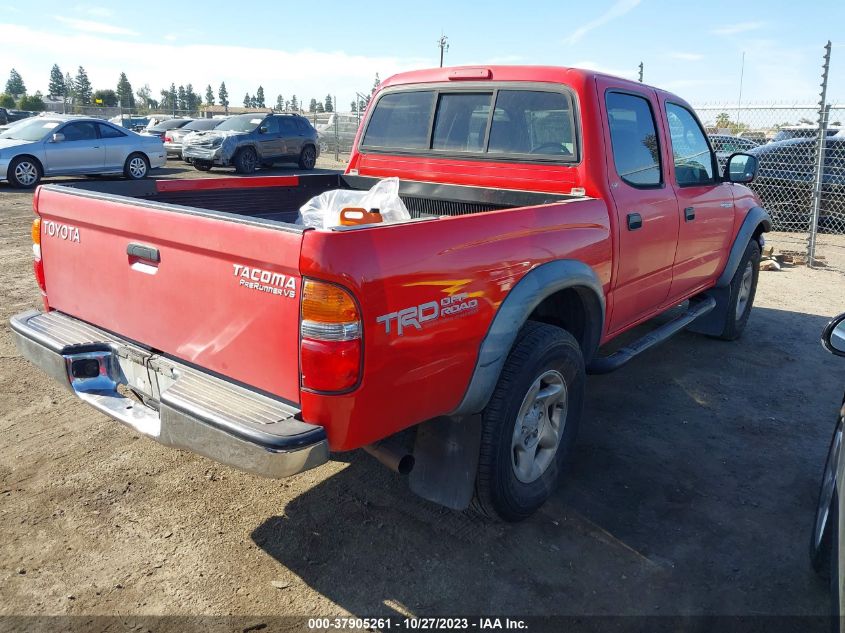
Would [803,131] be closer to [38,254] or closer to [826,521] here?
[826,521]

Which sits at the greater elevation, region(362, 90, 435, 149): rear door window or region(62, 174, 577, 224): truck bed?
region(362, 90, 435, 149): rear door window

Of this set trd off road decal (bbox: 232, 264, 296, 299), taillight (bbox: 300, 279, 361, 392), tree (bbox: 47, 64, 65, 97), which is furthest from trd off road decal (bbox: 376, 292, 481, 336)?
tree (bbox: 47, 64, 65, 97)

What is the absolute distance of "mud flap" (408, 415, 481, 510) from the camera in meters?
2.89

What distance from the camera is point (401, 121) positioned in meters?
4.60

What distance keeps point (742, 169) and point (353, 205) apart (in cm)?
319

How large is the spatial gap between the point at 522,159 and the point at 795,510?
2.40 meters

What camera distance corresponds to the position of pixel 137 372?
9.47ft

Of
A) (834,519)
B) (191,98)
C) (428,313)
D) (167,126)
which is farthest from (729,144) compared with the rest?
(191,98)

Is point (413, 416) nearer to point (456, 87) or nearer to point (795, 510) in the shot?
point (795, 510)

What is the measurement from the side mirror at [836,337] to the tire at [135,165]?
15.5 metres

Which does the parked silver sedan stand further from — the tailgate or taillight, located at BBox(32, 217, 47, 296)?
the tailgate

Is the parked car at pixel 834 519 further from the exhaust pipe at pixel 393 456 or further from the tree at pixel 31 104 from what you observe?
the tree at pixel 31 104

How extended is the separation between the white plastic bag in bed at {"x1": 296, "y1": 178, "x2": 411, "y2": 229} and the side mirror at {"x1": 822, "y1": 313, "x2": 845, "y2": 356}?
210cm

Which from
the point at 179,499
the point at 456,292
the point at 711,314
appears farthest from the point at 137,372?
the point at 711,314
